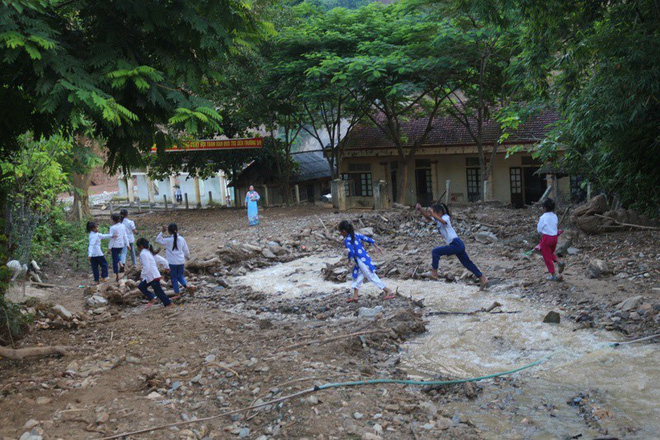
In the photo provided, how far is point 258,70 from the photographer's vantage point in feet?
81.0

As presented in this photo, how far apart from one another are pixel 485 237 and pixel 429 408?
993cm

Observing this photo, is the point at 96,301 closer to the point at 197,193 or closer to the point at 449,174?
the point at 449,174

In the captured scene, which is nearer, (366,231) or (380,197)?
(366,231)

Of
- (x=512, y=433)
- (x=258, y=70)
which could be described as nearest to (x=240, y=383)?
(x=512, y=433)

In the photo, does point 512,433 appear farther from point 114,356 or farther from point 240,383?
point 114,356

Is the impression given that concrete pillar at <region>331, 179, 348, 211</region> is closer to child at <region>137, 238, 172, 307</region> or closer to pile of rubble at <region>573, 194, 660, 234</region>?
pile of rubble at <region>573, 194, 660, 234</region>

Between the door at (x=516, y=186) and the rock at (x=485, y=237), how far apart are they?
1234cm

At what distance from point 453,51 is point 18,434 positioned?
18657 mm

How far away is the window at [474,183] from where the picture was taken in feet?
94.2

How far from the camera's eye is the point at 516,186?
27.7 m

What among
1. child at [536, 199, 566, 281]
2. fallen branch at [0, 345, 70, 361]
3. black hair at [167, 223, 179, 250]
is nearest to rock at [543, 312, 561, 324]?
child at [536, 199, 566, 281]

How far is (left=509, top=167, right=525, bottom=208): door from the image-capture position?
90.4ft

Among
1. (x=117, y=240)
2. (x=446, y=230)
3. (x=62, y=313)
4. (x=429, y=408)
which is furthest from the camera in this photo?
(x=117, y=240)

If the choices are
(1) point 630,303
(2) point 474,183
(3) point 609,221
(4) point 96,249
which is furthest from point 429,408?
(2) point 474,183
